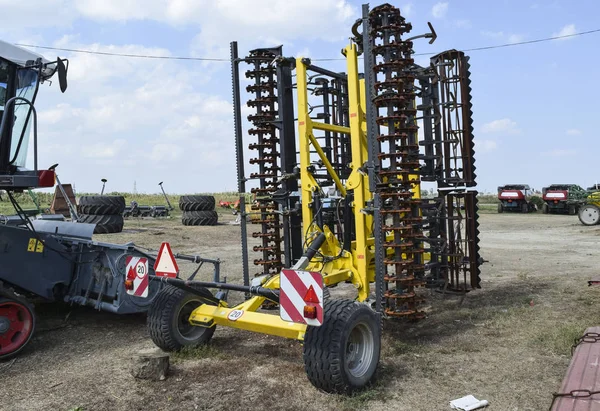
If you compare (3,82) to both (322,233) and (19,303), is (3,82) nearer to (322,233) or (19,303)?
(19,303)

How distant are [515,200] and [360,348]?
104 feet

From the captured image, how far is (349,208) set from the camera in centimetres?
655

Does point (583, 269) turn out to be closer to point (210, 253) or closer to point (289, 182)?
point (289, 182)

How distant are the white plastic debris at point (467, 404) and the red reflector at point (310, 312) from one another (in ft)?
4.33

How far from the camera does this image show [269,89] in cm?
791

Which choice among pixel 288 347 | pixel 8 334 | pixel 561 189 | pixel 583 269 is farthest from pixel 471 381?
pixel 561 189

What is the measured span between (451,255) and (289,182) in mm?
2758

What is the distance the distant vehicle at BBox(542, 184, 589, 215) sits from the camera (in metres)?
29.5

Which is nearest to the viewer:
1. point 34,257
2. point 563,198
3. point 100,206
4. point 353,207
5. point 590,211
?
point 34,257

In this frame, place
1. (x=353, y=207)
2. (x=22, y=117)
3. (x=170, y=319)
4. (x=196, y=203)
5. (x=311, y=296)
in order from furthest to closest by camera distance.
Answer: (x=196, y=203)
(x=353, y=207)
(x=22, y=117)
(x=170, y=319)
(x=311, y=296)

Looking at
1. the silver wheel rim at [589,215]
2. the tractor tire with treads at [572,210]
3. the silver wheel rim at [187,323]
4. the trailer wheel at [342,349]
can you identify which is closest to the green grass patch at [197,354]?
the silver wheel rim at [187,323]

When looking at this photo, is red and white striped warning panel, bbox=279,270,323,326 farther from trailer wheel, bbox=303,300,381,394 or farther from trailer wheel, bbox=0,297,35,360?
trailer wheel, bbox=0,297,35,360

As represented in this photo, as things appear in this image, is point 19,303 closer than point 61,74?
Yes

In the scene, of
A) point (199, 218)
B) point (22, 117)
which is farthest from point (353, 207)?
point (199, 218)
